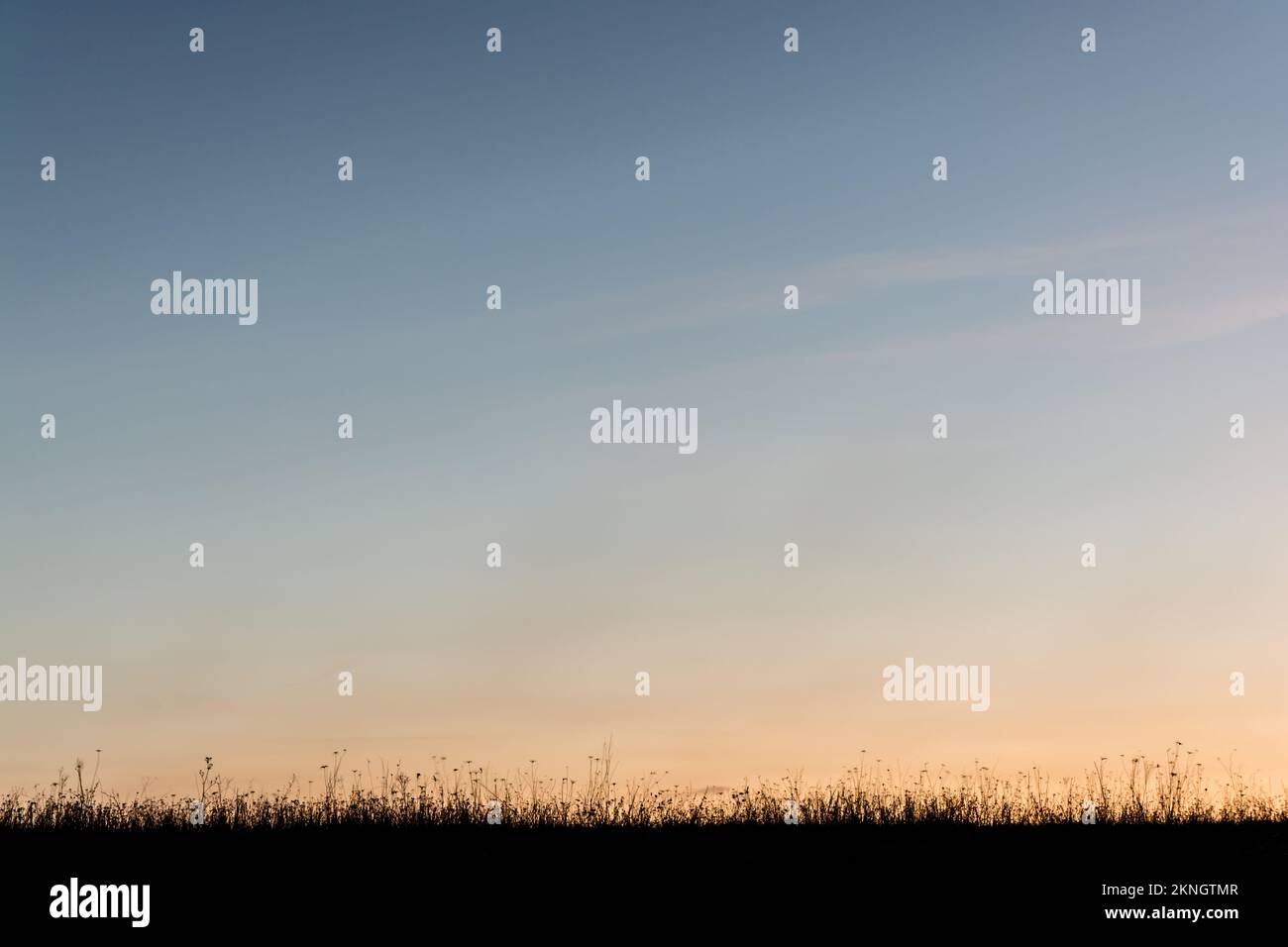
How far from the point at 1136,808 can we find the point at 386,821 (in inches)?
504

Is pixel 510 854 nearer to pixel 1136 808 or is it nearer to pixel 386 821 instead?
pixel 386 821

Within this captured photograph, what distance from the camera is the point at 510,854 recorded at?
18.0m
